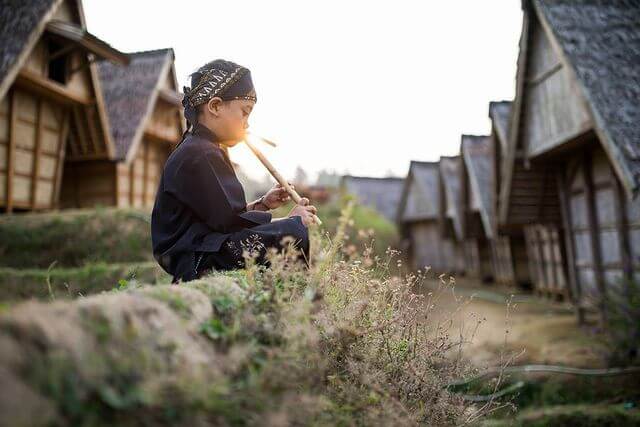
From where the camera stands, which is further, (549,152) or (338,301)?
(549,152)

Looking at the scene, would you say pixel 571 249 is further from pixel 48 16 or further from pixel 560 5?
pixel 48 16

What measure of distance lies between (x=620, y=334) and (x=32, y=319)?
6859 millimetres

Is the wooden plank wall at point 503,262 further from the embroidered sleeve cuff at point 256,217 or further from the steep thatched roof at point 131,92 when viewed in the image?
the embroidered sleeve cuff at point 256,217

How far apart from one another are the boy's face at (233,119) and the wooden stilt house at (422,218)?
1927cm

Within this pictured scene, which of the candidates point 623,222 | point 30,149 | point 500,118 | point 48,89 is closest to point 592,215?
point 623,222

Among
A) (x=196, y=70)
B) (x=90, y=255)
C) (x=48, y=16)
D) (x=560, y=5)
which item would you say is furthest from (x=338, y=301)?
(x=48, y=16)

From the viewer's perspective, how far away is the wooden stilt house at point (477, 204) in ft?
50.6

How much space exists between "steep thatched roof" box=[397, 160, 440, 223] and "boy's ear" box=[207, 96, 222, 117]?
19100 mm

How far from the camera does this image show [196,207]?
2.41 metres

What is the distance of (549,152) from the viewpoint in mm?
8969

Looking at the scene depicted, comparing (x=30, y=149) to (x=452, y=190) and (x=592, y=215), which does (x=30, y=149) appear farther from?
(x=452, y=190)

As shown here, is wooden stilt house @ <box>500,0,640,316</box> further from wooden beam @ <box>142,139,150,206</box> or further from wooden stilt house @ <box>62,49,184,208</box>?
wooden beam @ <box>142,139,150,206</box>

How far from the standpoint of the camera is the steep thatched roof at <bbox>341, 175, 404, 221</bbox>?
30.4 meters

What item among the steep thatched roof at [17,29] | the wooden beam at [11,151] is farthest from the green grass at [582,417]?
the wooden beam at [11,151]
